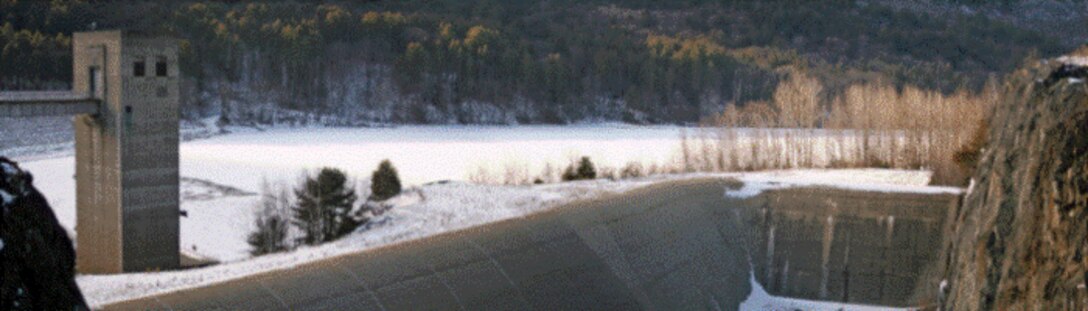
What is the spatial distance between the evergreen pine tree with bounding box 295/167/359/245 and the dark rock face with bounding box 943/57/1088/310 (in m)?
15.0

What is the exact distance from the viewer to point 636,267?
860 inches

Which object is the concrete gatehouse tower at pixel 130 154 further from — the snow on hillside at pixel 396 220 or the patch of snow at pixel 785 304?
the patch of snow at pixel 785 304

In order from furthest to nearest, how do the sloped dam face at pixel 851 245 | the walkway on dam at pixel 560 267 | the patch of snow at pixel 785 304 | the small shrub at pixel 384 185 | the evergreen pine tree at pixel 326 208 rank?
the small shrub at pixel 384 185
the evergreen pine tree at pixel 326 208
the sloped dam face at pixel 851 245
the patch of snow at pixel 785 304
the walkway on dam at pixel 560 267

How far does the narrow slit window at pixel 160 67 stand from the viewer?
2836cm

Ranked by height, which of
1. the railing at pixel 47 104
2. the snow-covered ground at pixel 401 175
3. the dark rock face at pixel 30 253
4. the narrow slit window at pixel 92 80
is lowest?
the snow-covered ground at pixel 401 175

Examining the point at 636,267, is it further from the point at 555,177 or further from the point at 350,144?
the point at 350,144

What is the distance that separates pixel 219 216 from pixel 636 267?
15.8 metres

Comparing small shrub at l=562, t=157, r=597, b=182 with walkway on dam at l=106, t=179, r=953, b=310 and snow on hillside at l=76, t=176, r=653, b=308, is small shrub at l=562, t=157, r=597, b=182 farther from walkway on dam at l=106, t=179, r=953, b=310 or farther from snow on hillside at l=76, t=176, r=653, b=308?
walkway on dam at l=106, t=179, r=953, b=310

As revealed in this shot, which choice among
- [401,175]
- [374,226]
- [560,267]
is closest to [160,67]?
[374,226]

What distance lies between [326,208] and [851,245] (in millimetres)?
12226

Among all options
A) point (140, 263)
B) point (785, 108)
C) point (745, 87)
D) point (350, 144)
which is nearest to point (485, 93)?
point (745, 87)

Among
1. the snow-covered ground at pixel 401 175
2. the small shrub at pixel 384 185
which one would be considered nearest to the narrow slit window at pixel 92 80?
the snow-covered ground at pixel 401 175

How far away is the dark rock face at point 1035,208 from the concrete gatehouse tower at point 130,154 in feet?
63.9

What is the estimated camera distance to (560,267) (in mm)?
19859
